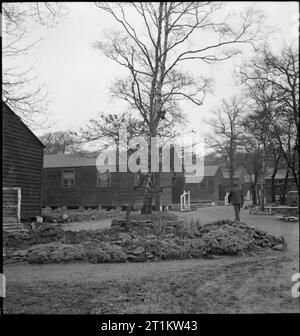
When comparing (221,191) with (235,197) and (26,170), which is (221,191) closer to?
(235,197)

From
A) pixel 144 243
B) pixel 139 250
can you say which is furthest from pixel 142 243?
pixel 139 250

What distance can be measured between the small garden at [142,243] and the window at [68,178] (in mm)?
17157

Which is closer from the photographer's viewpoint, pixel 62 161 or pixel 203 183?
pixel 203 183

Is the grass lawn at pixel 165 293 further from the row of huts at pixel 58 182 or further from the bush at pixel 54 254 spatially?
the row of huts at pixel 58 182

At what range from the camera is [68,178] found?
2831cm

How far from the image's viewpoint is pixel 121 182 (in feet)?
85.1

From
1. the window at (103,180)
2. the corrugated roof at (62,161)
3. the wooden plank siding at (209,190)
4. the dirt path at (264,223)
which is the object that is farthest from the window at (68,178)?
the dirt path at (264,223)

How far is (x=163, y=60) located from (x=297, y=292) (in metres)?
5.91

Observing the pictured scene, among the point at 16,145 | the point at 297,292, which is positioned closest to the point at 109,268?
the point at 297,292

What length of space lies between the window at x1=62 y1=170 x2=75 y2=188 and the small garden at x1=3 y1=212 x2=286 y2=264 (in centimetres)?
1716

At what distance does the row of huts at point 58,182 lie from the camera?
1487cm

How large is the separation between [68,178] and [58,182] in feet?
2.67

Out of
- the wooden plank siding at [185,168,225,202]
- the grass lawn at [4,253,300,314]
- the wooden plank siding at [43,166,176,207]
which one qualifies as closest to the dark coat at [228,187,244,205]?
the wooden plank siding at [185,168,225,202]

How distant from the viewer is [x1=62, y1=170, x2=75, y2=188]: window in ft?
92.5
